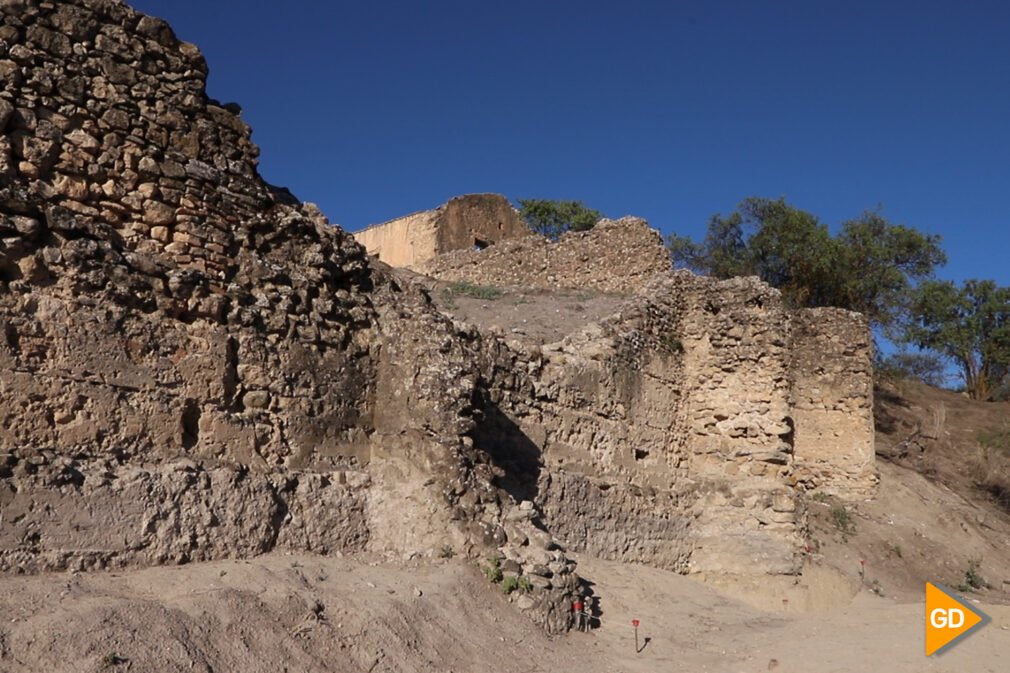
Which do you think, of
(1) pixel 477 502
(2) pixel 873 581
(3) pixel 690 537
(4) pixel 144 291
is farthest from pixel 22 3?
(2) pixel 873 581

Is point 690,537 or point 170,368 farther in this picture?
point 690,537

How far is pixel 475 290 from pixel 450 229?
9.67 m

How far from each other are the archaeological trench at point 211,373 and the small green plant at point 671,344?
2187 millimetres

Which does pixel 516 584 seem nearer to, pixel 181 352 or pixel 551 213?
pixel 181 352

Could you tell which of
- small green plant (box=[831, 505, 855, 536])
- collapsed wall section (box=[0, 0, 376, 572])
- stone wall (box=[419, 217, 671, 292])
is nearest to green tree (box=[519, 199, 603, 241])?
stone wall (box=[419, 217, 671, 292])

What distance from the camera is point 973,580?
14484 mm

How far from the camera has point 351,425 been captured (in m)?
7.32

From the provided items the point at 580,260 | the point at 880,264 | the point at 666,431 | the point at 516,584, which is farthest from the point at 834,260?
the point at 516,584

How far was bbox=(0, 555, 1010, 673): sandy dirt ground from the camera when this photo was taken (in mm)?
4652

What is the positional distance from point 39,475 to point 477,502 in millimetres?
3309

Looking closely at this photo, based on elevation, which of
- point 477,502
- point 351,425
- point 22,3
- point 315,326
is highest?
point 22,3

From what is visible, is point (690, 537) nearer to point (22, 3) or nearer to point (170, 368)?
point (170, 368)

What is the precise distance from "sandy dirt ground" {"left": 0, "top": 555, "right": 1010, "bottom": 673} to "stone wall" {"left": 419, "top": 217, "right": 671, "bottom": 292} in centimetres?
943

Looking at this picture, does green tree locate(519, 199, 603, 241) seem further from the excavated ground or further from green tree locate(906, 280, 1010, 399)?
the excavated ground
